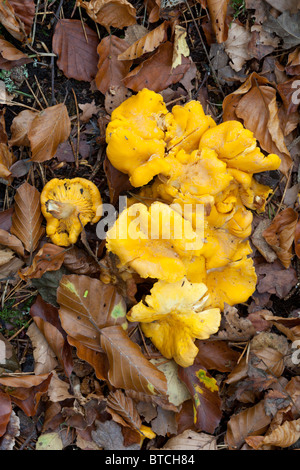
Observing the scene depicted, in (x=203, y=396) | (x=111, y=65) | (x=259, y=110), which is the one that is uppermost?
(x=111, y=65)

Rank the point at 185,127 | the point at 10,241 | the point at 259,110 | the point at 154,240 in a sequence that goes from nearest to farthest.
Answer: the point at 154,240 → the point at 185,127 → the point at 10,241 → the point at 259,110

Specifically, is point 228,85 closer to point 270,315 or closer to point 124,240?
point 124,240

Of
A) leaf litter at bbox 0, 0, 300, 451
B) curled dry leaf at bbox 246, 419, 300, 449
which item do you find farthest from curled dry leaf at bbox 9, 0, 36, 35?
curled dry leaf at bbox 246, 419, 300, 449

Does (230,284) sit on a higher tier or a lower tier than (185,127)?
lower

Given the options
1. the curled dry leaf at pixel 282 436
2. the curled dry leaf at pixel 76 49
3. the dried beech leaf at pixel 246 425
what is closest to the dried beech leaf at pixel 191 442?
the dried beech leaf at pixel 246 425

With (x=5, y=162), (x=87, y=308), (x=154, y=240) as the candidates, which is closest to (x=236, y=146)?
(x=154, y=240)

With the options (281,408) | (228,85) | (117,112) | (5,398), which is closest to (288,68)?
(228,85)

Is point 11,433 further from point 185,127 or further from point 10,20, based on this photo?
point 10,20

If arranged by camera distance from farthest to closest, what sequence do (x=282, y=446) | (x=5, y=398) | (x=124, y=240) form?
(x=282, y=446)
(x=5, y=398)
(x=124, y=240)
